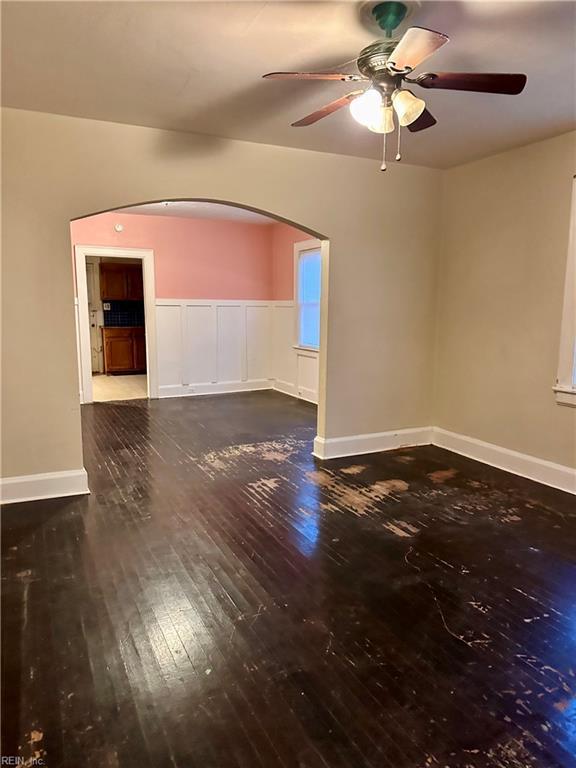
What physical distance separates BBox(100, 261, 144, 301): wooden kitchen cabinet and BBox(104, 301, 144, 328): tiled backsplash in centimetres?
13

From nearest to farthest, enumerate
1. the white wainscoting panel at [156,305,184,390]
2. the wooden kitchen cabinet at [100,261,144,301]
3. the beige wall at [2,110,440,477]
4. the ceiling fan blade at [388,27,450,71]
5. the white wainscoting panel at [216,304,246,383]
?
the ceiling fan blade at [388,27,450,71], the beige wall at [2,110,440,477], the white wainscoting panel at [156,305,184,390], the white wainscoting panel at [216,304,246,383], the wooden kitchen cabinet at [100,261,144,301]

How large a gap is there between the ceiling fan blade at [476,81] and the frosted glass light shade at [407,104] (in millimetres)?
110

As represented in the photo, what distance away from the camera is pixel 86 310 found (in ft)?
22.2

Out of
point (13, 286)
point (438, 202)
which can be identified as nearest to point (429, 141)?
point (438, 202)

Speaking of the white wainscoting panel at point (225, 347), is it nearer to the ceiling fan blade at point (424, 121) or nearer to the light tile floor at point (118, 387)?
the light tile floor at point (118, 387)

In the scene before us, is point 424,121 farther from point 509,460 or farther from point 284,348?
point 284,348

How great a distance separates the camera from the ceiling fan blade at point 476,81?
199cm

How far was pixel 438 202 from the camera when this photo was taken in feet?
15.4

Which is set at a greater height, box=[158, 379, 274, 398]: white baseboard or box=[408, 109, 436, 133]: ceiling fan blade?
box=[408, 109, 436, 133]: ceiling fan blade

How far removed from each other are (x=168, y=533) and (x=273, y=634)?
3.75 ft

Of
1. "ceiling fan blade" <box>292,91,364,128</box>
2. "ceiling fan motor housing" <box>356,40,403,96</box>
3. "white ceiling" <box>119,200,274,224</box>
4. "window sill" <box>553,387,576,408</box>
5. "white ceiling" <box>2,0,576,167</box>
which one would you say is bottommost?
"window sill" <box>553,387,576,408</box>

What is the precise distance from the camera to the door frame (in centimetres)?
663

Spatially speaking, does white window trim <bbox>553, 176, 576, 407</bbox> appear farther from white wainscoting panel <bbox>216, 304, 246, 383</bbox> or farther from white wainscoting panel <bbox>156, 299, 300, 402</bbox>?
white wainscoting panel <bbox>216, 304, 246, 383</bbox>

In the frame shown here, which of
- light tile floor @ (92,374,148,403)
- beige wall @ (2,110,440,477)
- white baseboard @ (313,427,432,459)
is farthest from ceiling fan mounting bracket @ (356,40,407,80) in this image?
light tile floor @ (92,374,148,403)
